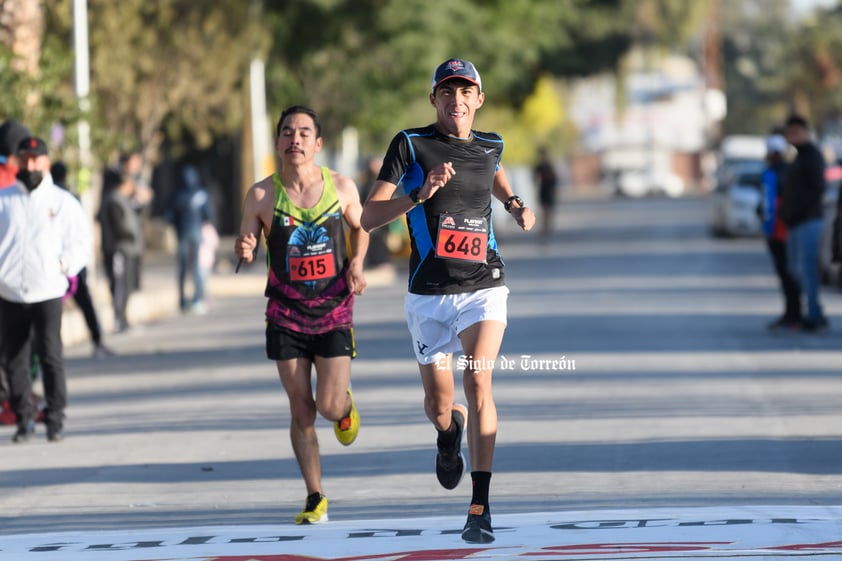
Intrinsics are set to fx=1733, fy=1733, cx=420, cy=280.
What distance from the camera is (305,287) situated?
8.59 m

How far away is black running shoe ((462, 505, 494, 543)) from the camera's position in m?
7.55

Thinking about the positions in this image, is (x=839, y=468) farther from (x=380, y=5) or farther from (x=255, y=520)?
(x=380, y=5)

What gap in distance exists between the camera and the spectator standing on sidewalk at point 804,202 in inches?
663

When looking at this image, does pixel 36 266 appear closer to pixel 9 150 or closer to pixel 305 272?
pixel 9 150

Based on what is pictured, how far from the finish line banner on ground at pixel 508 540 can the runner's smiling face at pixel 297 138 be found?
1.83m

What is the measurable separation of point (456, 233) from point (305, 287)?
1000 millimetres

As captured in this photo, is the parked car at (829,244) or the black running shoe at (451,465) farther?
the parked car at (829,244)

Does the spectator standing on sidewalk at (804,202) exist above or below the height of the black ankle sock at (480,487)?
above

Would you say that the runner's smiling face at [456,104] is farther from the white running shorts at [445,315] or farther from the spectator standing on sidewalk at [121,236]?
the spectator standing on sidewalk at [121,236]

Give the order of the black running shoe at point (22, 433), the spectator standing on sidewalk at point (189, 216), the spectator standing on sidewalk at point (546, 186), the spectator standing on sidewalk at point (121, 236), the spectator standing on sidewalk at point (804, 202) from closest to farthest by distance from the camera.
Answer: the black running shoe at point (22, 433) < the spectator standing on sidewalk at point (804, 202) < the spectator standing on sidewalk at point (121, 236) < the spectator standing on sidewalk at point (189, 216) < the spectator standing on sidewalk at point (546, 186)

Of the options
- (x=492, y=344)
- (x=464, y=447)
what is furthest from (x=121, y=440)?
(x=492, y=344)

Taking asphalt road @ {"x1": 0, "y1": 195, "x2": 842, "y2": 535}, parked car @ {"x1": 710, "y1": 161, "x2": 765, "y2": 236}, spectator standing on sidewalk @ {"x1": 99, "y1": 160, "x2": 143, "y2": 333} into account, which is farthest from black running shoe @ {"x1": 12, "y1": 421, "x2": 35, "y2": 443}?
parked car @ {"x1": 710, "y1": 161, "x2": 765, "y2": 236}

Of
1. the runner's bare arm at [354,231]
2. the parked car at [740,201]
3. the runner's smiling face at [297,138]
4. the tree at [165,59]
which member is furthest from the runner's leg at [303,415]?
the parked car at [740,201]

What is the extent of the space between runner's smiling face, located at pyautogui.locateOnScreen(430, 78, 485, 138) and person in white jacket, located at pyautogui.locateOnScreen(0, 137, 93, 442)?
4385 mm
